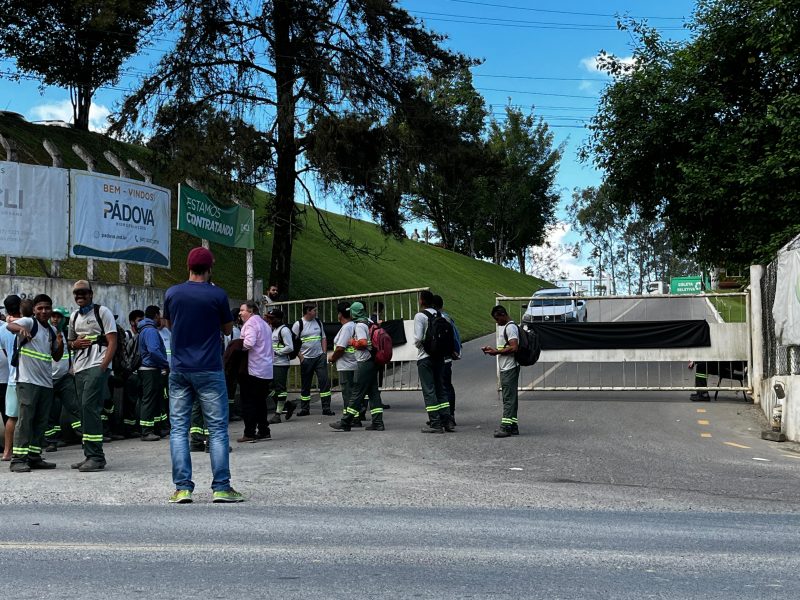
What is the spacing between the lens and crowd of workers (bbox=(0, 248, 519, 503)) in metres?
7.93

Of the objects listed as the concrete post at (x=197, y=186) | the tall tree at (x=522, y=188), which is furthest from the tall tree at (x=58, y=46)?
the tall tree at (x=522, y=188)

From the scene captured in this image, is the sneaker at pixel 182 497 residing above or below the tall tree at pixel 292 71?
below

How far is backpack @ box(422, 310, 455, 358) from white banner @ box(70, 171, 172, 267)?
7207mm

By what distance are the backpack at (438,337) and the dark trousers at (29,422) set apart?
5382mm

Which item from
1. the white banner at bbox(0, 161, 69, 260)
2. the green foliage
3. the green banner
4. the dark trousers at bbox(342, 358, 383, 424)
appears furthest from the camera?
the green foliage

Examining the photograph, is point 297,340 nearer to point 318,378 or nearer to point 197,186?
point 318,378

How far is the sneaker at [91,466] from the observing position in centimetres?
1011

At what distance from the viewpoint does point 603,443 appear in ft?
41.1

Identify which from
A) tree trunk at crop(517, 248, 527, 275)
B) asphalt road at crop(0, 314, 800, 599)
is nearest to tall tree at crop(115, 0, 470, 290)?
asphalt road at crop(0, 314, 800, 599)

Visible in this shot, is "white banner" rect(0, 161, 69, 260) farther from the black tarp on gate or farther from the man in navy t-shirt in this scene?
the man in navy t-shirt

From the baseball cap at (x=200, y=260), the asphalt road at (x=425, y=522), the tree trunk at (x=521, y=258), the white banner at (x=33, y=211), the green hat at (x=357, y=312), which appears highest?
the tree trunk at (x=521, y=258)

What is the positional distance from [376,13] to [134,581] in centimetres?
2211

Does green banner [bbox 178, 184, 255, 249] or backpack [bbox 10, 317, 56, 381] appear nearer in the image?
backpack [bbox 10, 317, 56, 381]

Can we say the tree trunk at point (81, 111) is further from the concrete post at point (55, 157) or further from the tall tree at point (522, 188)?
the tall tree at point (522, 188)
